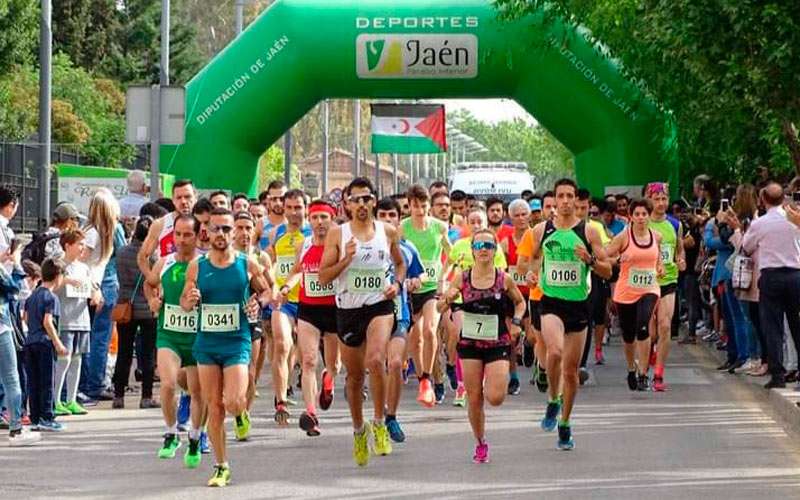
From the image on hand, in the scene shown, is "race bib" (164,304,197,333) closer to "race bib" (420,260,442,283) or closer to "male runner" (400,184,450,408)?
"male runner" (400,184,450,408)

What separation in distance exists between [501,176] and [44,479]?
2858cm

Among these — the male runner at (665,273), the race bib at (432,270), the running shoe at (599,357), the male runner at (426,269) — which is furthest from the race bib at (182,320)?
the running shoe at (599,357)

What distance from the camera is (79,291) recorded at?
54.6 ft

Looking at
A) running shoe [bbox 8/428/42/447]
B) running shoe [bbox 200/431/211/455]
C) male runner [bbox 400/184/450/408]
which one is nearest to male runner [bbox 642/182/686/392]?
male runner [bbox 400/184/450/408]

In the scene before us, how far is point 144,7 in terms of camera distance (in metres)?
74.9

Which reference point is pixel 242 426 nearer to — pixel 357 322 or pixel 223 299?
pixel 357 322

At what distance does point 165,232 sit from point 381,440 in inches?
115

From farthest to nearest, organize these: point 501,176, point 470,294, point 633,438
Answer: point 501,176
point 633,438
point 470,294

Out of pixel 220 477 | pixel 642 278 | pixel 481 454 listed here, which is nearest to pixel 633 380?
pixel 642 278

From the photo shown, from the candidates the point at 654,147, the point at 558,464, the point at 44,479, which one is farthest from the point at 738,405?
the point at 654,147

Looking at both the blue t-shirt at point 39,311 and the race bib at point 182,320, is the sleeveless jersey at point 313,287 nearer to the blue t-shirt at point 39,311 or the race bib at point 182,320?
the blue t-shirt at point 39,311

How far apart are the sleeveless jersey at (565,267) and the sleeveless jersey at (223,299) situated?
2.90m

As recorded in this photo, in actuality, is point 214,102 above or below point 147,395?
above

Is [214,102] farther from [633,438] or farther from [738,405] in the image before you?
[633,438]
